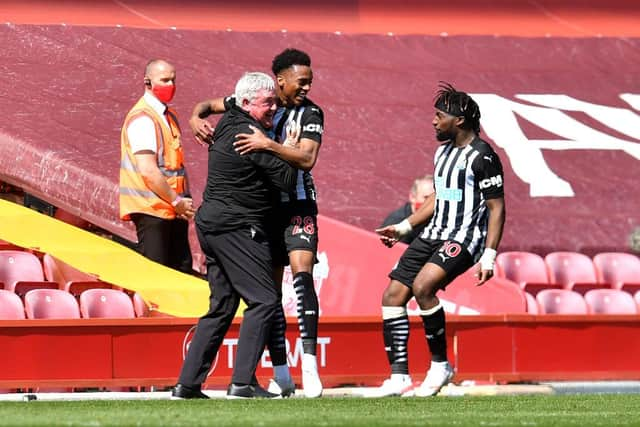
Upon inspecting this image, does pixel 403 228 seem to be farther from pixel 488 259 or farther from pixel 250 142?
pixel 250 142

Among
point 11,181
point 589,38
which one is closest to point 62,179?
point 11,181

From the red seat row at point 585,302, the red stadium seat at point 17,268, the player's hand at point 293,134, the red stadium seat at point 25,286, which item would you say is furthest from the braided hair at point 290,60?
the red seat row at point 585,302

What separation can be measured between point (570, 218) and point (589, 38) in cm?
259

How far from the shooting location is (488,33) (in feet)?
56.6

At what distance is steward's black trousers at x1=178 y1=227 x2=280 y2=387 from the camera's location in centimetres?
823

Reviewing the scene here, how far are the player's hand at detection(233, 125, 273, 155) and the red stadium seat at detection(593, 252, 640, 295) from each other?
689cm

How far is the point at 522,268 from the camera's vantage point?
1408 cm

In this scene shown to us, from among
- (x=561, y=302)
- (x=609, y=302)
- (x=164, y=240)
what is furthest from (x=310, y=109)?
(x=609, y=302)

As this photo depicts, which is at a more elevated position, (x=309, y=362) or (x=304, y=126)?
(x=304, y=126)

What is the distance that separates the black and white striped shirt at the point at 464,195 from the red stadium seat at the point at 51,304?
8.63 feet

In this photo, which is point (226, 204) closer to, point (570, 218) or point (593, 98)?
point (570, 218)

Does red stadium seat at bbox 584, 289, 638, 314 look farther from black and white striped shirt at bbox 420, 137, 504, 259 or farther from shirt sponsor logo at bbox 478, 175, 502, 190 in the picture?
shirt sponsor logo at bbox 478, 175, 502, 190

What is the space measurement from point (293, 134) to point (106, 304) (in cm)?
269

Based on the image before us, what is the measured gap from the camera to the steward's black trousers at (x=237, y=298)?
27.0ft
